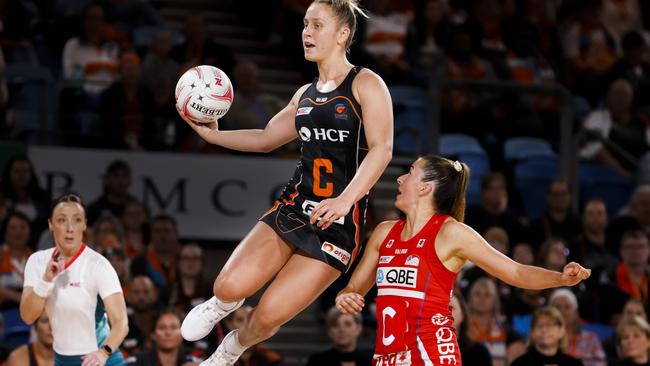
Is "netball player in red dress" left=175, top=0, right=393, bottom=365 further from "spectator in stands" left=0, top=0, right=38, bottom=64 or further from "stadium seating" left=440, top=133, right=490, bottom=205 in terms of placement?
"spectator in stands" left=0, top=0, right=38, bottom=64

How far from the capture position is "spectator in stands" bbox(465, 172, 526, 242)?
36.6ft

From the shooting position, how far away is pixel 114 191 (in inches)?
425

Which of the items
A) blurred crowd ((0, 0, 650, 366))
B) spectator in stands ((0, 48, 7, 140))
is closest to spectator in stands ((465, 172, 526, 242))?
blurred crowd ((0, 0, 650, 366))

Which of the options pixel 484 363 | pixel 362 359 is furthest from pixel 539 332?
pixel 362 359

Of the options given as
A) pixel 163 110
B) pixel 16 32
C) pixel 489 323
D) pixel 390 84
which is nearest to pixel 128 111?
pixel 163 110

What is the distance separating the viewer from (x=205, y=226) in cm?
1130

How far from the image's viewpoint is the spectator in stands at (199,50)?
1191cm

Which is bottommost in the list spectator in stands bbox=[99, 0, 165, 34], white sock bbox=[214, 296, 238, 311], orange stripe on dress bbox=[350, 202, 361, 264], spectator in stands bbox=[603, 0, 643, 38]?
white sock bbox=[214, 296, 238, 311]

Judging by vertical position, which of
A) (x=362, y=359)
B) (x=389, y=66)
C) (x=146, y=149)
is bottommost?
(x=362, y=359)

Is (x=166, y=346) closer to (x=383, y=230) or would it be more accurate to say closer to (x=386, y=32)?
(x=383, y=230)

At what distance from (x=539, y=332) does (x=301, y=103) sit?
3.38 meters

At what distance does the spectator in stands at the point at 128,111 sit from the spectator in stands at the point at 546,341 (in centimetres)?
408

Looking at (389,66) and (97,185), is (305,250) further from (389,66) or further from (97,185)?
(389,66)

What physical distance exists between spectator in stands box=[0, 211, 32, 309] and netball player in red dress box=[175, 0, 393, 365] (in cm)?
392
